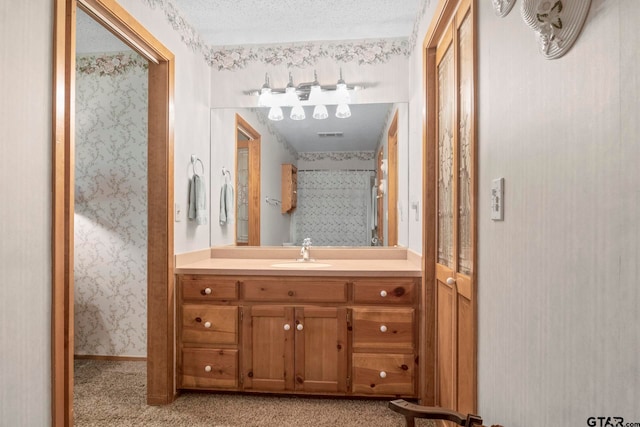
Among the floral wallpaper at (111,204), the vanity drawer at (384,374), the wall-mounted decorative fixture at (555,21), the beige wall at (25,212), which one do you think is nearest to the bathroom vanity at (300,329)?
the vanity drawer at (384,374)

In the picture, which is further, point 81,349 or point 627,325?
point 81,349

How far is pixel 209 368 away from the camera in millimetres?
2283

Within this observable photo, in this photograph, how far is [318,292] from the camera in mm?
2244

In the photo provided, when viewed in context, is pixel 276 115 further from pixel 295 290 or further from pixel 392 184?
pixel 295 290

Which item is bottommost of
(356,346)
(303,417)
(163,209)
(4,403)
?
(303,417)

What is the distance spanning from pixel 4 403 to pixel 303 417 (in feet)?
4.55

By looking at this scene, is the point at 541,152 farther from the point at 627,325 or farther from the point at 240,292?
the point at 240,292

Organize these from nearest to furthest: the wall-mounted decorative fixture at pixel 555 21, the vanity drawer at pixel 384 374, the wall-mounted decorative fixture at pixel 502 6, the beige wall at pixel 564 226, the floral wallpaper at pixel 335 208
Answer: the beige wall at pixel 564 226 < the wall-mounted decorative fixture at pixel 555 21 < the wall-mounted decorative fixture at pixel 502 6 < the vanity drawer at pixel 384 374 < the floral wallpaper at pixel 335 208

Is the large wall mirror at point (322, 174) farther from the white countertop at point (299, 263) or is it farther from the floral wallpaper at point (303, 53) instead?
the floral wallpaper at point (303, 53)

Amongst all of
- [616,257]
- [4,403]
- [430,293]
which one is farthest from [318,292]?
[616,257]

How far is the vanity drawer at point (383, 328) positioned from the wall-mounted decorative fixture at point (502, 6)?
5.26ft

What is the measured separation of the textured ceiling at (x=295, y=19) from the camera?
7.57 feet

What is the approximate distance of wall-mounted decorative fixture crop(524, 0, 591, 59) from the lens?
2.19ft

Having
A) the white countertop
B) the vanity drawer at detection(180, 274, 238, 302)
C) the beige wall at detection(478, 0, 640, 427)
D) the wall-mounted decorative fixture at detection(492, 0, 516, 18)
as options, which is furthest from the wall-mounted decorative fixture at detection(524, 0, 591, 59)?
the vanity drawer at detection(180, 274, 238, 302)
